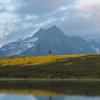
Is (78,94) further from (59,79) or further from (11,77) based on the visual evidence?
(11,77)

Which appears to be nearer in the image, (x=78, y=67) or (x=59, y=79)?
(x=59, y=79)

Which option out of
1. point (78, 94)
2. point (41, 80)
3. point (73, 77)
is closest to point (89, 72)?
point (73, 77)

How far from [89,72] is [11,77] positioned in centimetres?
4095

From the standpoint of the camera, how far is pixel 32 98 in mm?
105188

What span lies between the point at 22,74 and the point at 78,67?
31.4 meters

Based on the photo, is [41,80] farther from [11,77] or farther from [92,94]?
[92,94]

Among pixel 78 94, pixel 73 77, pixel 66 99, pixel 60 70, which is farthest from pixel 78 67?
pixel 66 99

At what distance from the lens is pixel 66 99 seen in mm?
97062

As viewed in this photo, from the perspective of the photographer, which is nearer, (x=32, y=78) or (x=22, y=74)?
(x=32, y=78)

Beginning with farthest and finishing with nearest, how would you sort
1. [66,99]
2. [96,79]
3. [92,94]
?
[96,79] < [92,94] < [66,99]

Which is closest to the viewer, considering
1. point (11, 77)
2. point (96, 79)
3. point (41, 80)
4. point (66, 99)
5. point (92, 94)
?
point (66, 99)

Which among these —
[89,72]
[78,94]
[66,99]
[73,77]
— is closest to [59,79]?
[73,77]

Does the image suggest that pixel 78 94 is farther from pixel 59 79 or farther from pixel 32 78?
pixel 32 78

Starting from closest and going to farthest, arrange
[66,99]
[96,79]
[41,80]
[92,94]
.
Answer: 1. [66,99]
2. [92,94]
3. [96,79]
4. [41,80]
